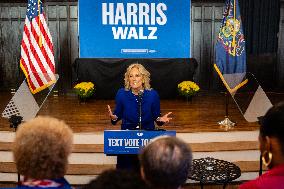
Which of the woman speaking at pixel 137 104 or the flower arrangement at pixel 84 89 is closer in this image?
the woman speaking at pixel 137 104

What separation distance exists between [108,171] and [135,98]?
10.3 ft

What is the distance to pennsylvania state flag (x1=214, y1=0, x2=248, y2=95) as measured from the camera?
7598 millimetres

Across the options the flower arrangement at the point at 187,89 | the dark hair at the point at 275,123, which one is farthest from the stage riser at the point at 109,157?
the dark hair at the point at 275,123

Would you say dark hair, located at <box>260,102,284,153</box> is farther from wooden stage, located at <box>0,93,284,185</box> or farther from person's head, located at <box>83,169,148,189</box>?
wooden stage, located at <box>0,93,284,185</box>

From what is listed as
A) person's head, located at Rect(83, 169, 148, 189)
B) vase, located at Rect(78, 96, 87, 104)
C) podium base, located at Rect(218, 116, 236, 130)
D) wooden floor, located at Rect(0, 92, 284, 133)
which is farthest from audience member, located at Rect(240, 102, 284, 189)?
vase, located at Rect(78, 96, 87, 104)

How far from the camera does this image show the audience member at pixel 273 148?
186 cm

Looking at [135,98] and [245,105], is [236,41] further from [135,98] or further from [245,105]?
[135,98]

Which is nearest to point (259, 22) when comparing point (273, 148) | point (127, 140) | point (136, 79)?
point (136, 79)

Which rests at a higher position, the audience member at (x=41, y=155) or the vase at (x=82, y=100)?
the audience member at (x=41, y=155)

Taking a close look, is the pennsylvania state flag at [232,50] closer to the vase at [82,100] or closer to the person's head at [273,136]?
the vase at [82,100]

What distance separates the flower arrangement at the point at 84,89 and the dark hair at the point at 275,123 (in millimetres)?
7514

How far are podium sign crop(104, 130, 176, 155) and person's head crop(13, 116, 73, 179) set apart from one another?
1734 mm

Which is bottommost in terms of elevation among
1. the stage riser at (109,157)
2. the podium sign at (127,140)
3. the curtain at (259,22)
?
the stage riser at (109,157)

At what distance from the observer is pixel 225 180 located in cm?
424
